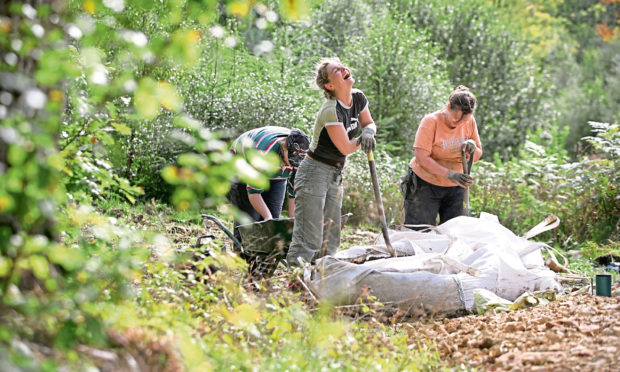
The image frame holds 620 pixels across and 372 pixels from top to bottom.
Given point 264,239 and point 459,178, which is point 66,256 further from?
point 459,178

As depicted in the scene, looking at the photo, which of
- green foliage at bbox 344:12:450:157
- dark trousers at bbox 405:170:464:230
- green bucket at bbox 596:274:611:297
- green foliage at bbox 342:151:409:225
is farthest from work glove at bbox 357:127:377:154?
green foliage at bbox 344:12:450:157

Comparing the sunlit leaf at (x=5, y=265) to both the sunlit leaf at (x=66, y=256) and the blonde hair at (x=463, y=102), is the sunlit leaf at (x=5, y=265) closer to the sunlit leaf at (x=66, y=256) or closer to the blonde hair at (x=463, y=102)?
the sunlit leaf at (x=66, y=256)

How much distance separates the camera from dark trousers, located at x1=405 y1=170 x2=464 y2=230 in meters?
5.51

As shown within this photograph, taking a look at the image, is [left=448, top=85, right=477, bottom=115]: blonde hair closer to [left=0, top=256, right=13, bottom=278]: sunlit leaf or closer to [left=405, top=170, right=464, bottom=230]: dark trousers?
[left=405, top=170, right=464, bottom=230]: dark trousers

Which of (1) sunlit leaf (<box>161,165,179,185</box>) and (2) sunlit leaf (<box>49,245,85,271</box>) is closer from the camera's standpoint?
(2) sunlit leaf (<box>49,245,85,271</box>)

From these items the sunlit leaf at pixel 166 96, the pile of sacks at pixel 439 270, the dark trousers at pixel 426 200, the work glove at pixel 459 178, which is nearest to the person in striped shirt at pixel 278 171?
the pile of sacks at pixel 439 270

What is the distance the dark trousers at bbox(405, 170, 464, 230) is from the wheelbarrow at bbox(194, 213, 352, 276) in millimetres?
1425

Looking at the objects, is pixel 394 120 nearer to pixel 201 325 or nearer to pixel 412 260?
pixel 412 260

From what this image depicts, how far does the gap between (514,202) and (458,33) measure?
685 cm

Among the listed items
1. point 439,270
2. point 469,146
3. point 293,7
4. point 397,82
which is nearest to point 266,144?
point 439,270

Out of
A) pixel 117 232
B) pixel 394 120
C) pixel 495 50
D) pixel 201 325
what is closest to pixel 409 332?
pixel 201 325

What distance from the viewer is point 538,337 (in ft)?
10.7

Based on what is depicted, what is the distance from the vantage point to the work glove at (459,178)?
A: 17.1ft

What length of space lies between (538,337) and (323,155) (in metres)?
1.80
